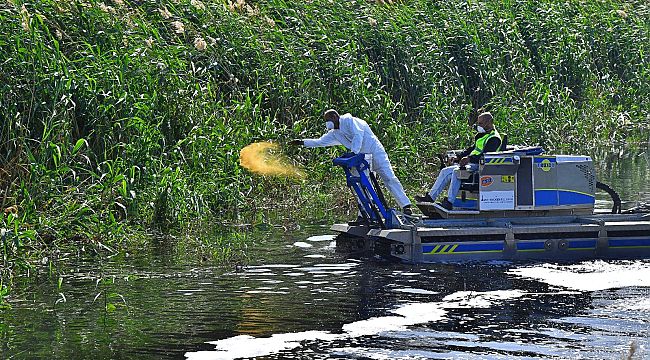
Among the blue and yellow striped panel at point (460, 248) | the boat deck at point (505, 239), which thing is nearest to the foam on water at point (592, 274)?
the boat deck at point (505, 239)

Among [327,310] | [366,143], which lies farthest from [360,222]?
[327,310]

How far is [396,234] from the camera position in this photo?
49.9 ft

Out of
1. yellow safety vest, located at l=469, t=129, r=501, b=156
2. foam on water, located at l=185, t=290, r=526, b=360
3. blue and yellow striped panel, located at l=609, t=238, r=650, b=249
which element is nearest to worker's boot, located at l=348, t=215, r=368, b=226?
yellow safety vest, located at l=469, t=129, r=501, b=156

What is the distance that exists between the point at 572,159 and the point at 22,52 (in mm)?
7099

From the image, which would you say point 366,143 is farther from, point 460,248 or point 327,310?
point 327,310

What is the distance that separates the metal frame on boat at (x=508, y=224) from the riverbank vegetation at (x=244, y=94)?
2678 millimetres

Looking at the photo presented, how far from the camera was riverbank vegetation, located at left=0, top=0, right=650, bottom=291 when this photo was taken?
16.2m

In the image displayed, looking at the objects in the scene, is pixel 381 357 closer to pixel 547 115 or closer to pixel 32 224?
pixel 32 224

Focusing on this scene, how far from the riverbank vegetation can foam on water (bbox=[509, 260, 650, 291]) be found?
4.74 metres

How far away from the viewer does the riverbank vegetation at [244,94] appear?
53.3 ft

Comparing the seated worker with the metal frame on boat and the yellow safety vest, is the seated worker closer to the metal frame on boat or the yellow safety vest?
the yellow safety vest

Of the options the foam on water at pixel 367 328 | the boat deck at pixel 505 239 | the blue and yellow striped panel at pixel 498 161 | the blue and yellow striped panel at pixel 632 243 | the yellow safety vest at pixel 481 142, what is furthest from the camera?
the yellow safety vest at pixel 481 142

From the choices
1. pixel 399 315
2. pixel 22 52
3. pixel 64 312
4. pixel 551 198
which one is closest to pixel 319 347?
pixel 399 315

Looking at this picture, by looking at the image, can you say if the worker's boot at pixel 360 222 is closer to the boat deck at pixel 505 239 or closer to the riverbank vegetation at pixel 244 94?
the boat deck at pixel 505 239
